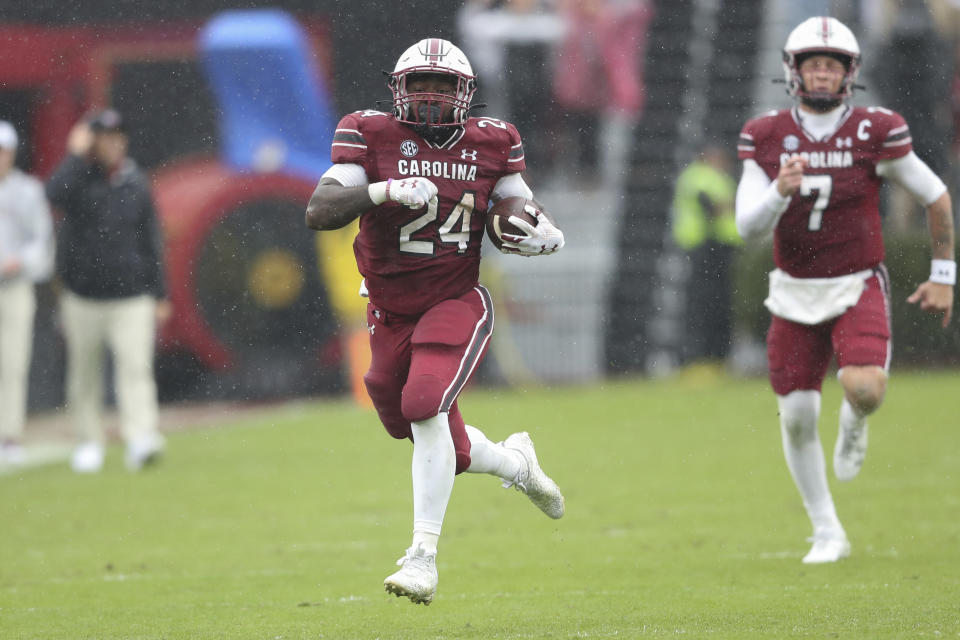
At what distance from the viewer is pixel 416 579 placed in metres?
5.69

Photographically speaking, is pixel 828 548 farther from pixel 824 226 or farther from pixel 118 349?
pixel 118 349

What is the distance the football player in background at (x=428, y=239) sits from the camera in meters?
6.01

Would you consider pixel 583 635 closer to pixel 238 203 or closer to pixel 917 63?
pixel 238 203

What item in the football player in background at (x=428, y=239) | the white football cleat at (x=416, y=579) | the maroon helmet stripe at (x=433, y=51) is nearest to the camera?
the white football cleat at (x=416, y=579)

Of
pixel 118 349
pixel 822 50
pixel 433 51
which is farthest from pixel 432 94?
pixel 118 349

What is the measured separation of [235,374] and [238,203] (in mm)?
1703

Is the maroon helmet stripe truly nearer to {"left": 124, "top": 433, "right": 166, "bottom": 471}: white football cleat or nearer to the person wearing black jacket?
the person wearing black jacket

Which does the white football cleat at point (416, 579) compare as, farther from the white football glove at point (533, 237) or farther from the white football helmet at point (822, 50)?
the white football helmet at point (822, 50)

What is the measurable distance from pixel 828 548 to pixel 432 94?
2.84 metres

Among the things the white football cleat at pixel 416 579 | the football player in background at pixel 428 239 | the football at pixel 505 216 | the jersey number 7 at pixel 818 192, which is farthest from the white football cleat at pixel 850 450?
the white football cleat at pixel 416 579

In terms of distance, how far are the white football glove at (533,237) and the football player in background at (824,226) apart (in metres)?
1.24

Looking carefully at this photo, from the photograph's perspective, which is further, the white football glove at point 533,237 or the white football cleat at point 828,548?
the white football cleat at point 828,548

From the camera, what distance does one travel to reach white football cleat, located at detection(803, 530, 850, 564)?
7246 millimetres

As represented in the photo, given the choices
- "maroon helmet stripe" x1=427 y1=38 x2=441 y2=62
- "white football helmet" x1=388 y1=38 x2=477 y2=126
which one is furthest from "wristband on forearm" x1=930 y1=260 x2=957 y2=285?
"maroon helmet stripe" x1=427 y1=38 x2=441 y2=62
